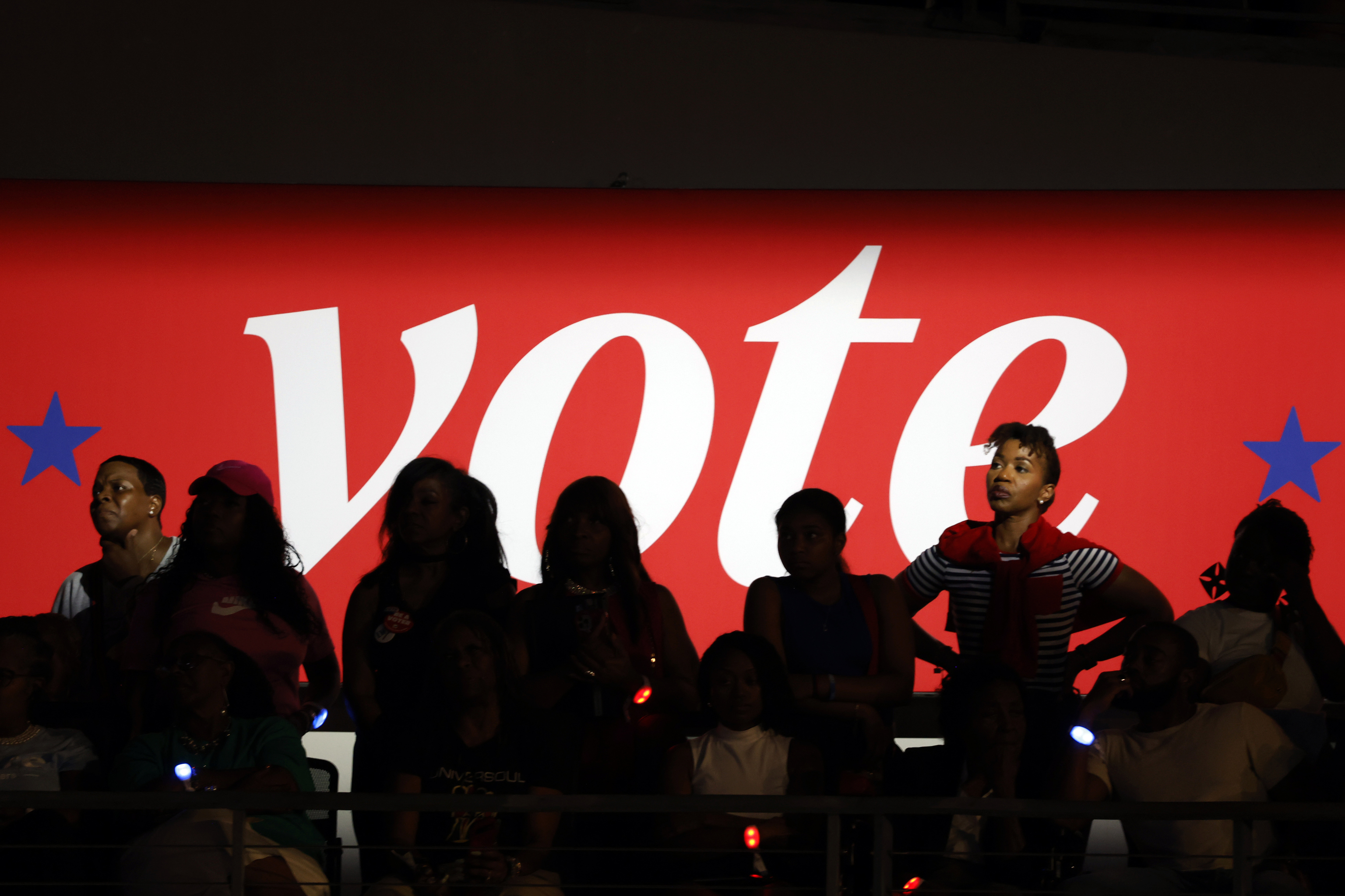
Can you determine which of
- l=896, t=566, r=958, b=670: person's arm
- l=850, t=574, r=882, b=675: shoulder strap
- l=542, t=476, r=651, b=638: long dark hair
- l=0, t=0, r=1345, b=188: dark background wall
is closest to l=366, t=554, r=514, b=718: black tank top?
l=542, t=476, r=651, b=638: long dark hair

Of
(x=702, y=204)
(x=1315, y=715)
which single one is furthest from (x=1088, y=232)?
(x=1315, y=715)

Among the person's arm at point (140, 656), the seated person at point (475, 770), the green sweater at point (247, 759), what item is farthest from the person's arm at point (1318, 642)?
the person's arm at point (140, 656)

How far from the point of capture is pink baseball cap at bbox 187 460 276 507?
3.68 meters

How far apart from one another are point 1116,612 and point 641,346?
7.14ft

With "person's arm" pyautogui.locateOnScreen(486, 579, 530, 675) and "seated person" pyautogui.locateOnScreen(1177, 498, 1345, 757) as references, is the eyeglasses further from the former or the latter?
"seated person" pyautogui.locateOnScreen(1177, 498, 1345, 757)

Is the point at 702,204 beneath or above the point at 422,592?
above

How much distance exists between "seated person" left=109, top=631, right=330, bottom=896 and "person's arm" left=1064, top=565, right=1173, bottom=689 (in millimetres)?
2240

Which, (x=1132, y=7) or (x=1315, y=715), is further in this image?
(x=1132, y=7)

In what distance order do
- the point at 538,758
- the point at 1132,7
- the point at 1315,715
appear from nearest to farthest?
the point at 538,758 < the point at 1315,715 < the point at 1132,7

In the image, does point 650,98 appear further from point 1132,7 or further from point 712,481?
point 1132,7

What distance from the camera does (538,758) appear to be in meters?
3.19

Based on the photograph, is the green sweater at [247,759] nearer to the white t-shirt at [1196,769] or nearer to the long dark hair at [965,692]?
the long dark hair at [965,692]

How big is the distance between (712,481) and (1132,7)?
249 cm

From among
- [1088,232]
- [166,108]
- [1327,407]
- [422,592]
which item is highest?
[166,108]
